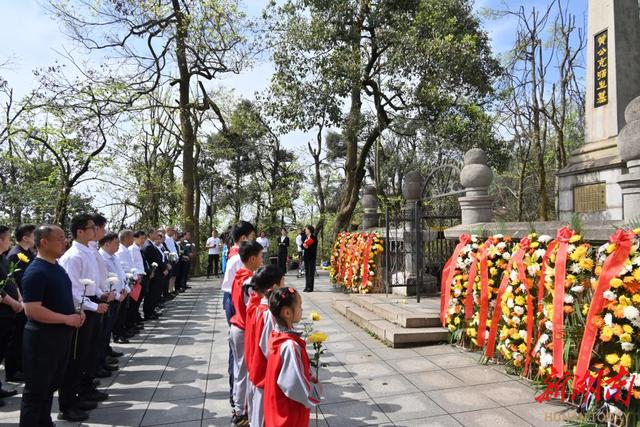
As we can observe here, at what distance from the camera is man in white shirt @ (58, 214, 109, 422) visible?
3.98 m

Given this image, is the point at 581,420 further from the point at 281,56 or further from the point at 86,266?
the point at 281,56

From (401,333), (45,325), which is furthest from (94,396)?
(401,333)

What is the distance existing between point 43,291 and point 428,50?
9574 millimetres

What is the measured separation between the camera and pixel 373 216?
12.9 m

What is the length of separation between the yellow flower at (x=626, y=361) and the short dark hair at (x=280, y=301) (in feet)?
8.13

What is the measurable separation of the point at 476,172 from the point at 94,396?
5.96 meters

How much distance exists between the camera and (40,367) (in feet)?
10.9

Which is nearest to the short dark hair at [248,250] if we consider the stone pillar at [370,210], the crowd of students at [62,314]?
the crowd of students at [62,314]

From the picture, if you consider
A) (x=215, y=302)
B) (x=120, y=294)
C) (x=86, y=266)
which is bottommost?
(x=215, y=302)

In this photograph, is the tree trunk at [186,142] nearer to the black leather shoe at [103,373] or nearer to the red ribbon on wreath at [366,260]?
the red ribbon on wreath at [366,260]

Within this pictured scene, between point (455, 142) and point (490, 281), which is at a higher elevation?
point (455, 142)

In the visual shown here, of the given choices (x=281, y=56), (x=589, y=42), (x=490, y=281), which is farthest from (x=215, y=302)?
(x=589, y=42)

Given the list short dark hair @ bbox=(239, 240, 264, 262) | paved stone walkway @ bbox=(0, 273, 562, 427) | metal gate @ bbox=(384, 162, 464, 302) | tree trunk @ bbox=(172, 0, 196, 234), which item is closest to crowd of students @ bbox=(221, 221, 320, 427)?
short dark hair @ bbox=(239, 240, 264, 262)

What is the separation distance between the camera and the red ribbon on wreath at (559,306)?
383 centimetres
